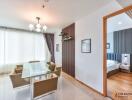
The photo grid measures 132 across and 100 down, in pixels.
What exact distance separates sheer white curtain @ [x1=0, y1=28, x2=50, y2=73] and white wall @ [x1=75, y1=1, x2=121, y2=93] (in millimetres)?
3253

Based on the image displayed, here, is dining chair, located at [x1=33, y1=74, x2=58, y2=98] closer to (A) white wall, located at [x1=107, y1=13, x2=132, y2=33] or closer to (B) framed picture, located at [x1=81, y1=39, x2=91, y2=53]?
(B) framed picture, located at [x1=81, y1=39, x2=91, y2=53]

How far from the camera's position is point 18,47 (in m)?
5.57

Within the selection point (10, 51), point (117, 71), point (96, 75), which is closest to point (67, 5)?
point (96, 75)

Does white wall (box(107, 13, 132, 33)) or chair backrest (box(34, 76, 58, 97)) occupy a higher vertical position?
white wall (box(107, 13, 132, 33))

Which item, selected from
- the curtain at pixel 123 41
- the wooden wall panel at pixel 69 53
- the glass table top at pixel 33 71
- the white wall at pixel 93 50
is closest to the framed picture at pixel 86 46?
the white wall at pixel 93 50

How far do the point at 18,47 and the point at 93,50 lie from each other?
14.5 ft

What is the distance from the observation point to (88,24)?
347 centimetres

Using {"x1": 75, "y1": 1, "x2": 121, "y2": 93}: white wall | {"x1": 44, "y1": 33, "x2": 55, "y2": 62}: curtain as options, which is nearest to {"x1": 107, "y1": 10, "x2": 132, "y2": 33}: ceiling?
{"x1": 75, "y1": 1, "x2": 121, "y2": 93}: white wall

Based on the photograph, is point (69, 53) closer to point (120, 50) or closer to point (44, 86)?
point (44, 86)

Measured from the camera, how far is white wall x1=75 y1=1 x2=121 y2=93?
2.84 m

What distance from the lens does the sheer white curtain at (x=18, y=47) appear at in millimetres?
5184

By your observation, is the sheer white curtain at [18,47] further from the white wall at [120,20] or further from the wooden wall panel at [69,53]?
the white wall at [120,20]

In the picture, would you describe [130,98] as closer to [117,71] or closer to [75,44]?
[75,44]

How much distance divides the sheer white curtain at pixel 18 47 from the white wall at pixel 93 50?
325cm
